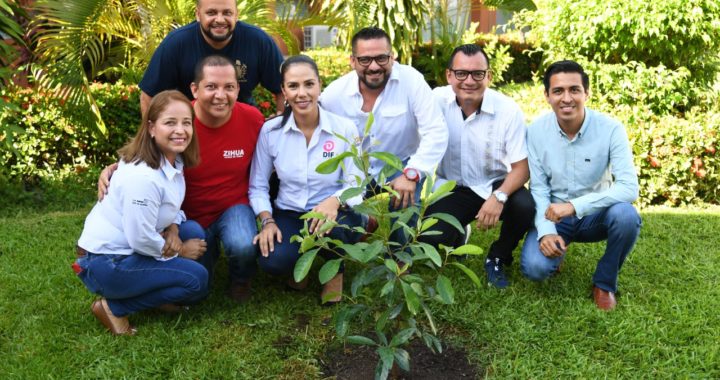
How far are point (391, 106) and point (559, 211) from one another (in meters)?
1.12

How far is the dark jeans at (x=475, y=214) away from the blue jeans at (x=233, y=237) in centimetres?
106

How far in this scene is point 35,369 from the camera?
10.7ft

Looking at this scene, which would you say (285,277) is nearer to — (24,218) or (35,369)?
(35,369)

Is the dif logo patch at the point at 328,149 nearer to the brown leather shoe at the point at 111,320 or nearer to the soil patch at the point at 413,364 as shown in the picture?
the soil patch at the point at 413,364

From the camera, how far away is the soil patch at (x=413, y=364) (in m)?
3.22

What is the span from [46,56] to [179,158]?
3.41 m

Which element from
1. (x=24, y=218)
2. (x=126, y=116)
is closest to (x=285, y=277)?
(x=24, y=218)

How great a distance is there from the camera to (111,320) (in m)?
3.59

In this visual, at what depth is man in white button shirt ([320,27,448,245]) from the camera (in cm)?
397

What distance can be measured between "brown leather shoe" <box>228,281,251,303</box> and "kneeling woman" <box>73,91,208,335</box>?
1.27 ft

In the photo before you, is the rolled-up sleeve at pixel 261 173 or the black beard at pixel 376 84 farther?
the black beard at pixel 376 84

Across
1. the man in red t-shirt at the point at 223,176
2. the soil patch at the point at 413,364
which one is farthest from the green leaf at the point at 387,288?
→ the man in red t-shirt at the point at 223,176

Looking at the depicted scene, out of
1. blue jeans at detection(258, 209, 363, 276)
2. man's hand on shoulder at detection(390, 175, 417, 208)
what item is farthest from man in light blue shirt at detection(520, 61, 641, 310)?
blue jeans at detection(258, 209, 363, 276)

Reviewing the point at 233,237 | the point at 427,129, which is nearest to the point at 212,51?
the point at 233,237
